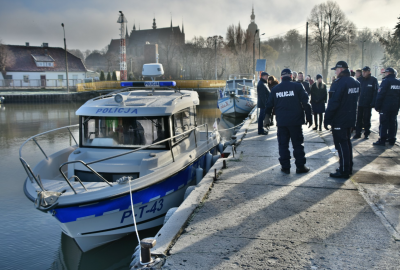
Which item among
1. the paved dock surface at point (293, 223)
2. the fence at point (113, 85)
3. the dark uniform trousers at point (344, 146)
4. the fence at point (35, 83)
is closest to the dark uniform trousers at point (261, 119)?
the paved dock surface at point (293, 223)

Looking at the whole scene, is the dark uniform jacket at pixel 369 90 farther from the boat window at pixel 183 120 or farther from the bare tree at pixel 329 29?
the bare tree at pixel 329 29

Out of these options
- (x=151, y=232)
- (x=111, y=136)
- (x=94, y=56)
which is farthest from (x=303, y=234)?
(x=94, y=56)

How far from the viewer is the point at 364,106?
1010cm

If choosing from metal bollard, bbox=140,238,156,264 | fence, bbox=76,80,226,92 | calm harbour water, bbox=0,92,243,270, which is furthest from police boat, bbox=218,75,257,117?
fence, bbox=76,80,226,92

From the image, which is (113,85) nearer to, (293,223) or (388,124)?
(388,124)

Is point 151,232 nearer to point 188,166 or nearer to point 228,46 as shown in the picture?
point 188,166

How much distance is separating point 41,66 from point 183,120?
64.8 metres

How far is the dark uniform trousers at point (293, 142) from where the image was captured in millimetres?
6414

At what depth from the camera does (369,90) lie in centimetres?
982

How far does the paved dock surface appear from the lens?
11.7 feet

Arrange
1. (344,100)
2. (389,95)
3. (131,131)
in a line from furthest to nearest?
(389,95), (131,131), (344,100)

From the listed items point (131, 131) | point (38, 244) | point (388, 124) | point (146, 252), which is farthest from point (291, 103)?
point (38, 244)

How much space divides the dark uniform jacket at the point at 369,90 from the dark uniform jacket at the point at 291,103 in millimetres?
4394

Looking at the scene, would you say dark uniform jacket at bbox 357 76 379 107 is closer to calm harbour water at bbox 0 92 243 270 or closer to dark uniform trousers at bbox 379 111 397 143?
dark uniform trousers at bbox 379 111 397 143
